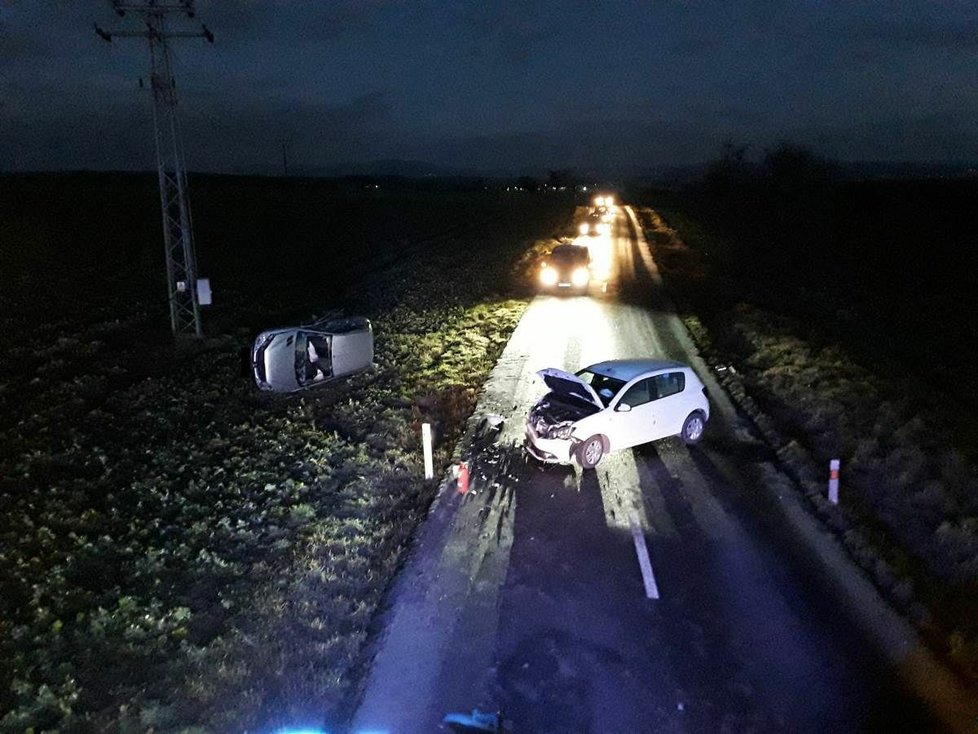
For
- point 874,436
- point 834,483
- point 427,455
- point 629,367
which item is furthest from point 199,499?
point 874,436

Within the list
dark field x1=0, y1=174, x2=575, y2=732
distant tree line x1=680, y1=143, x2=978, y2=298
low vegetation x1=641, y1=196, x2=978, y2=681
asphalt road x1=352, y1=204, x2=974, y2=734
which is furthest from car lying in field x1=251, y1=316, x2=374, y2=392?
distant tree line x1=680, y1=143, x2=978, y2=298

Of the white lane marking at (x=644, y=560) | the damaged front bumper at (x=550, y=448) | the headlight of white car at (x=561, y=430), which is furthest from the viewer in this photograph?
the damaged front bumper at (x=550, y=448)

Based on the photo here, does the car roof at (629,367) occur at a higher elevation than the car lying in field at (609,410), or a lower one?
higher

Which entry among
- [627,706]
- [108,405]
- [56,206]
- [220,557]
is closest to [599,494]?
[627,706]

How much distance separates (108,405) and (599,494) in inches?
421

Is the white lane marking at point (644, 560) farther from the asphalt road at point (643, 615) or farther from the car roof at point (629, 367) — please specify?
the car roof at point (629, 367)

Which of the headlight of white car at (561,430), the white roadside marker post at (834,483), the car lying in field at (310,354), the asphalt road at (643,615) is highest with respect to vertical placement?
the car lying in field at (310,354)

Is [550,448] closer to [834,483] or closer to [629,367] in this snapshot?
[629,367]

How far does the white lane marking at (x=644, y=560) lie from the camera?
8516 mm

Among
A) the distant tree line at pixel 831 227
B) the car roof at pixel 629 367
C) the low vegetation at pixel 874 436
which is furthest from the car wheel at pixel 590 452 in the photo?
the distant tree line at pixel 831 227

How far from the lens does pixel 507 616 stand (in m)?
8.05

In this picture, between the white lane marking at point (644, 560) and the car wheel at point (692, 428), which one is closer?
the white lane marking at point (644, 560)

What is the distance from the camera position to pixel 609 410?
11.8m

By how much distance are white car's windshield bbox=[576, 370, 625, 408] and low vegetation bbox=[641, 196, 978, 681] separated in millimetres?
3259
